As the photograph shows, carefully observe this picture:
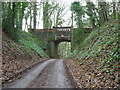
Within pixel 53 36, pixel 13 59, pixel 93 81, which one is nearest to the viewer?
pixel 93 81

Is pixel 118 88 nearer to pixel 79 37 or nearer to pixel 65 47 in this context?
pixel 79 37

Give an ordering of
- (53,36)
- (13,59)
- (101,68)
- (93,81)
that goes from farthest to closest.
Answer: (53,36)
(13,59)
(101,68)
(93,81)

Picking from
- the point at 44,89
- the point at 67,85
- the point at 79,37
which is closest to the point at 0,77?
the point at 44,89

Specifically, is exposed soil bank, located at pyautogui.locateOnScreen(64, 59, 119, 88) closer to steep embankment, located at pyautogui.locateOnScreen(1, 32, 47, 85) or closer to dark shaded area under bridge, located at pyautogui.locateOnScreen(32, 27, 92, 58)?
steep embankment, located at pyautogui.locateOnScreen(1, 32, 47, 85)

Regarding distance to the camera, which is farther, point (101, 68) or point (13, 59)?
point (13, 59)

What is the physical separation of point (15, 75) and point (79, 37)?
17216mm

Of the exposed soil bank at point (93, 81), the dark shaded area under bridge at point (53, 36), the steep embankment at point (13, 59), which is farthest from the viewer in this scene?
the dark shaded area under bridge at point (53, 36)

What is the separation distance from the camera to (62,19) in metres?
37.4

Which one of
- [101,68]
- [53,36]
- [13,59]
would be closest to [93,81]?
[101,68]

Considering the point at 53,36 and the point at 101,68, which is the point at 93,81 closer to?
→ the point at 101,68

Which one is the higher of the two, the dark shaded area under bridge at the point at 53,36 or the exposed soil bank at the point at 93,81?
the dark shaded area under bridge at the point at 53,36

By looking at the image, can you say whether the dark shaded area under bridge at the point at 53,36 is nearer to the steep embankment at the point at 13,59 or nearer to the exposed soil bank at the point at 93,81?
the steep embankment at the point at 13,59

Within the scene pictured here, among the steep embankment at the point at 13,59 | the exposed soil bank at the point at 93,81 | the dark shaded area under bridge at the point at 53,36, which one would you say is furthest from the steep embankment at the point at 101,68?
the dark shaded area under bridge at the point at 53,36

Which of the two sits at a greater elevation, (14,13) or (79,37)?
(14,13)
